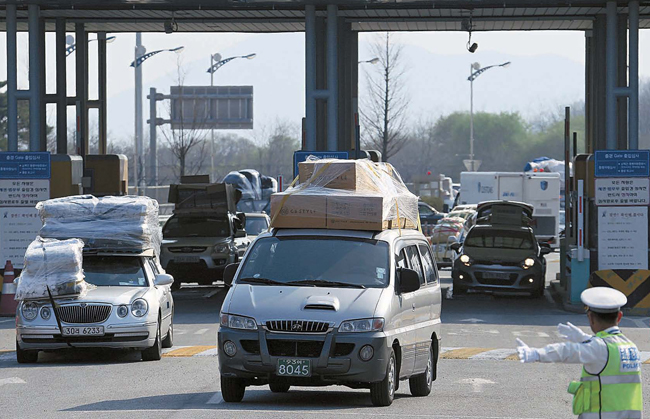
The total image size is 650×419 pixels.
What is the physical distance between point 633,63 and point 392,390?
643 inches

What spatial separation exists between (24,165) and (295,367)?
14.6 m

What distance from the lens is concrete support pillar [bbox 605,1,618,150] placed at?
85.8ft

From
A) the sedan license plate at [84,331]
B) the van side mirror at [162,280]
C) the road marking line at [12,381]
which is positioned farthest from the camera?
the van side mirror at [162,280]

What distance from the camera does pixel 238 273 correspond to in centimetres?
1222

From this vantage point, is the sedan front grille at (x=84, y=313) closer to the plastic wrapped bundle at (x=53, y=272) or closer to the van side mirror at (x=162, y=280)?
the plastic wrapped bundle at (x=53, y=272)

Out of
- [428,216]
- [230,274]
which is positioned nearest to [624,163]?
[230,274]

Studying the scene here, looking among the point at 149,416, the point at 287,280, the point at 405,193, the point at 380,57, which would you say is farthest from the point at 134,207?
the point at 380,57

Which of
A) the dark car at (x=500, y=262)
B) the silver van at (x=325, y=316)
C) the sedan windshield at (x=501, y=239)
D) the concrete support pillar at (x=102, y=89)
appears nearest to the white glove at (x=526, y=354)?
the silver van at (x=325, y=316)

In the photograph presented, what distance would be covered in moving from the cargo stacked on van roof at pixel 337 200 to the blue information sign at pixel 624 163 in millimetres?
11986

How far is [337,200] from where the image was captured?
12.6 m

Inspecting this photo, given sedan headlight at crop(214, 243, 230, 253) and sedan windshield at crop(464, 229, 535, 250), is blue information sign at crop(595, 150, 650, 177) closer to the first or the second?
sedan windshield at crop(464, 229, 535, 250)

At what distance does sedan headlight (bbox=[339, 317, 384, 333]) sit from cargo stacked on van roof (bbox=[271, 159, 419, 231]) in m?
1.50

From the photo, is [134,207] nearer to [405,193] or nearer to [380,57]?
[405,193]

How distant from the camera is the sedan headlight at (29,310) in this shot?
617 inches
